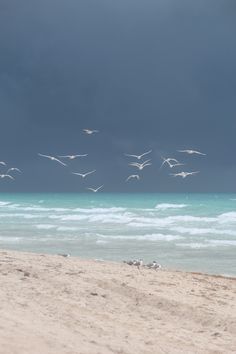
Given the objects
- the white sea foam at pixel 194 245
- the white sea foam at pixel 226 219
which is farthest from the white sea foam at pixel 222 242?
the white sea foam at pixel 226 219

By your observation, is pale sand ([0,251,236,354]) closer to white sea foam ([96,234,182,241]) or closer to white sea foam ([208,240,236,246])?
white sea foam ([208,240,236,246])

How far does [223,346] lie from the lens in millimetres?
7840

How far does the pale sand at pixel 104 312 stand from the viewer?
6.82 meters

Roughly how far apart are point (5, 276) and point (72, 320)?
7.51 ft

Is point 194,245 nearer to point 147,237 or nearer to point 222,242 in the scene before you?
point 222,242

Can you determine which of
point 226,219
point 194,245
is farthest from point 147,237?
point 226,219

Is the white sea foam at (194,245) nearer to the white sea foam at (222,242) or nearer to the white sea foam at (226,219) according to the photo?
the white sea foam at (222,242)

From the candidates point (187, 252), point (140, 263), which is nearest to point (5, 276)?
point (140, 263)

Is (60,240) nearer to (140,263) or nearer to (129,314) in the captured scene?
(140,263)

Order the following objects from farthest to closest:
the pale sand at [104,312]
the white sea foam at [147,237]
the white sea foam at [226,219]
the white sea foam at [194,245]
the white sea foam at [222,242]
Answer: the white sea foam at [226,219]
the white sea foam at [147,237]
the white sea foam at [222,242]
the white sea foam at [194,245]
the pale sand at [104,312]

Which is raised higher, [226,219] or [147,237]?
[226,219]

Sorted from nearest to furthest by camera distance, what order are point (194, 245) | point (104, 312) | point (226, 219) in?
point (104, 312)
point (194, 245)
point (226, 219)

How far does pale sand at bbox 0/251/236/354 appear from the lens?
682 centimetres

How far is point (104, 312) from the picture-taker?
859 cm
